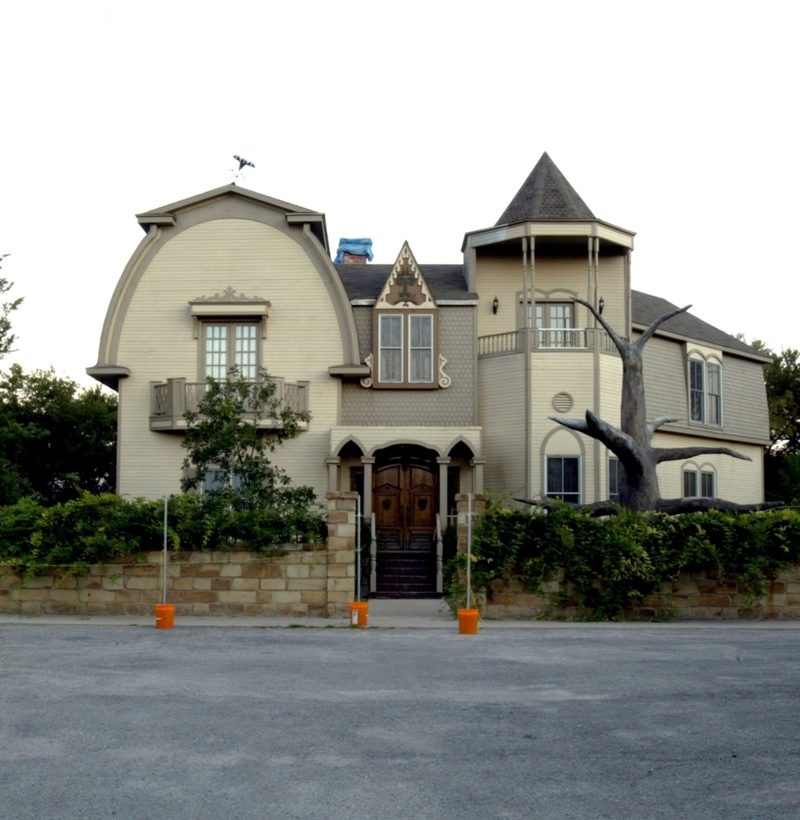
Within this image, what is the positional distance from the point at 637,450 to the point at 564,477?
510 cm

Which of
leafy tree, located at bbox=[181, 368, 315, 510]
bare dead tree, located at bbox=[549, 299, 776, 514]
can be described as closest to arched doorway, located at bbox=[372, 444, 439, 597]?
leafy tree, located at bbox=[181, 368, 315, 510]

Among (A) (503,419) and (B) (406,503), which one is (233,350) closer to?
(B) (406,503)

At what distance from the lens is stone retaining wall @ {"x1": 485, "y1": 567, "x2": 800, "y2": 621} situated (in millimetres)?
18062

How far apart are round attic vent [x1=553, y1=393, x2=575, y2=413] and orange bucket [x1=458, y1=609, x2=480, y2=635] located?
1006 cm

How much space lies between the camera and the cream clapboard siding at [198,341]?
26047 mm

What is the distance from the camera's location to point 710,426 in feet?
97.0

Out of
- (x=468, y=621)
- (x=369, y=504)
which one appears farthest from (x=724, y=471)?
(x=468, y=621)

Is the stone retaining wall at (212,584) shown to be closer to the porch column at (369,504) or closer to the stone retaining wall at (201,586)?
the stone retaining wall at (201,586)

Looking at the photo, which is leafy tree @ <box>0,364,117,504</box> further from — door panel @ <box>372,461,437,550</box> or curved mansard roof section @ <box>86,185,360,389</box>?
door panel @ <box>372,461,437,550</box>

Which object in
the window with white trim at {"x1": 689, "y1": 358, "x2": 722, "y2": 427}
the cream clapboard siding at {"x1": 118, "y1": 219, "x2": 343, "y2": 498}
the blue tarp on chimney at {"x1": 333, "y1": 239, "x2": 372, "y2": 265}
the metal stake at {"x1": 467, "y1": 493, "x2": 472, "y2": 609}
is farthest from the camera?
the blue tarp on chimney at {"x1": 333, "y1": 239, "x2": 372, "y2": 265}

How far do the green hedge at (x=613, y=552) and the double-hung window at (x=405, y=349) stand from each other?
8801mm

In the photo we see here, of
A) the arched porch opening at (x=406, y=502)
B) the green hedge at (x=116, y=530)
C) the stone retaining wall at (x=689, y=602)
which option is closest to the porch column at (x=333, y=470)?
the arched porch opening at (x=406, y=502)

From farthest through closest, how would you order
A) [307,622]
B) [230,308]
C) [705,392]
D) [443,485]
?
1. [705,392]
2. [230,308]
3. [443,485]
4. [307,622]

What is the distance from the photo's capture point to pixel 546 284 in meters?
27.3
